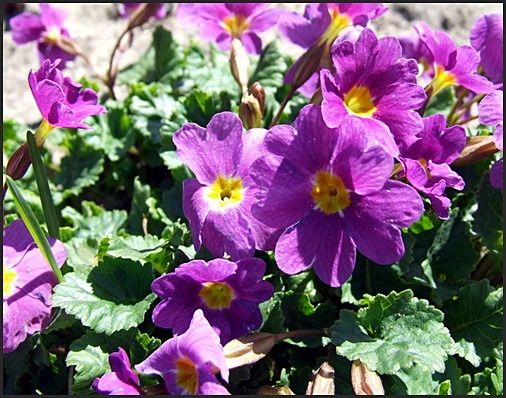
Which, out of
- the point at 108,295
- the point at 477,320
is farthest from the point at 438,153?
the point at 108,295

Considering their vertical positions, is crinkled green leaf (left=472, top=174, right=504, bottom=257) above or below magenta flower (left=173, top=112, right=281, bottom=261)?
below

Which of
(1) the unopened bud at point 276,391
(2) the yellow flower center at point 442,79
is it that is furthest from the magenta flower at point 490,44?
(1) the unopened bud at point 276,391

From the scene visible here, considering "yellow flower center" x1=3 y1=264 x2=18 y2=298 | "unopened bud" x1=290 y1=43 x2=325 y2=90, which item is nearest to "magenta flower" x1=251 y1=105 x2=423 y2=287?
"unopened bud" x1=290 y1=43 x2=325 y2=90

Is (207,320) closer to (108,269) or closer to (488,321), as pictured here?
(108,269)

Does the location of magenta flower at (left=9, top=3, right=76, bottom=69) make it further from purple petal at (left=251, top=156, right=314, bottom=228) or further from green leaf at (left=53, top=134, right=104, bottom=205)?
purple petal at (left=251, top=156, right=314, bottom=228)

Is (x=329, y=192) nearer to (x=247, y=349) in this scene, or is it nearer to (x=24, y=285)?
(x=247, y=349)

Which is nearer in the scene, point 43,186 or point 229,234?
point 229,234

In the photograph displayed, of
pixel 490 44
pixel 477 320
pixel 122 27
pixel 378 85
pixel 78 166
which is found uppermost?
pixel 378 85
